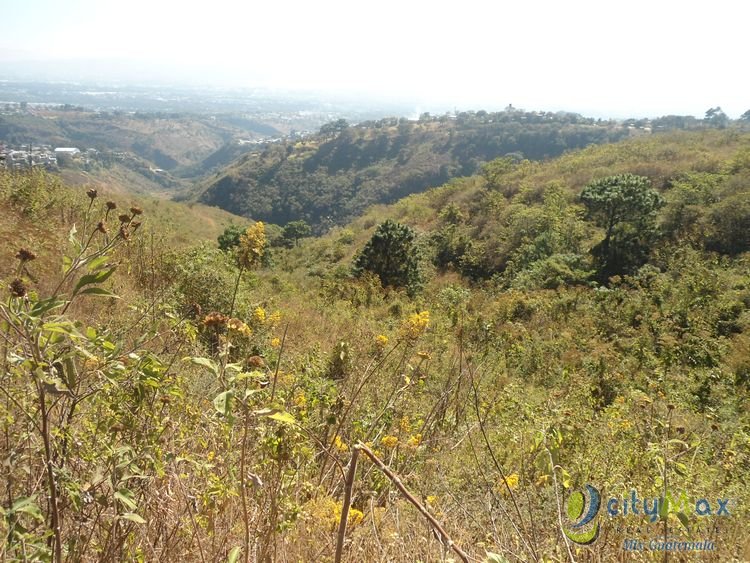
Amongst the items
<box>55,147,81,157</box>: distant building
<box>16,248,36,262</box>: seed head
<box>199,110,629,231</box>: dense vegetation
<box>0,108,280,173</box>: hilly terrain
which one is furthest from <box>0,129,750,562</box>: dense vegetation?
<box>0,108,280,173</box>: hilly terrain

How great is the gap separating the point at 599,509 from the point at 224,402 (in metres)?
1.47

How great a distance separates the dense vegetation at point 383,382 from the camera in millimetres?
1007

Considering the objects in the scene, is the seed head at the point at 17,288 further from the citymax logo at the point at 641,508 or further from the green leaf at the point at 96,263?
the citymax logo at the point at 641,508

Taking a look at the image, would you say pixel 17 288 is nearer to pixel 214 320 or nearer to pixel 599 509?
pixel 214 320

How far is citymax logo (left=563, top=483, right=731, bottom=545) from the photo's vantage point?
50.9 inches

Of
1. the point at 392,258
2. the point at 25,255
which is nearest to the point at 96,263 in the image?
the point at 25,255

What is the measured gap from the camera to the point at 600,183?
16.2 meters

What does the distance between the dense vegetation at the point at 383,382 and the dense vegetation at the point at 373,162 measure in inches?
2084

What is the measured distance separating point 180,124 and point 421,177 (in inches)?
5054

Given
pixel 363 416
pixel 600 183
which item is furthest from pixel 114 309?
pixel 600 183

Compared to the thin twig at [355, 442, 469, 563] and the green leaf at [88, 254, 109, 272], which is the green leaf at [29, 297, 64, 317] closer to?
the green leaf at [88, 254, 109, 272]

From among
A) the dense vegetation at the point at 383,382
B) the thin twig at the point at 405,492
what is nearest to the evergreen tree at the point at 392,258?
the dense vegetation at the point at 383,382

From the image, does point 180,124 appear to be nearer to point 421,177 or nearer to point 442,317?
point 421,177

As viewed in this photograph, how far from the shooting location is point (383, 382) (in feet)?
12.5
